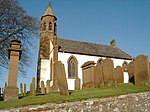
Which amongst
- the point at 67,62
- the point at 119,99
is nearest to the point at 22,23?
the point at 67,62

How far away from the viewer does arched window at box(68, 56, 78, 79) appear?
94.0ft

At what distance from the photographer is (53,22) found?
35219 mm

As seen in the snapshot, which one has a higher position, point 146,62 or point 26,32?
point 26,32

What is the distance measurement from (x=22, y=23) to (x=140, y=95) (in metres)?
18.0

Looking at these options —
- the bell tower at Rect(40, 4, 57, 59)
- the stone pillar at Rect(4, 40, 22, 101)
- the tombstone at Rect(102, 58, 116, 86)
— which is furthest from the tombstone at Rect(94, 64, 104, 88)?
the bell tower at Rect(40, 4, 57, 59)

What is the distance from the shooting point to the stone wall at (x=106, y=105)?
7.41 metres

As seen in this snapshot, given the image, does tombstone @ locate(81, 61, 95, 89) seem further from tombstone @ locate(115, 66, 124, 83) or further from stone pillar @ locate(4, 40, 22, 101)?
stone pillar @ locate(4, 40, 22, 101)

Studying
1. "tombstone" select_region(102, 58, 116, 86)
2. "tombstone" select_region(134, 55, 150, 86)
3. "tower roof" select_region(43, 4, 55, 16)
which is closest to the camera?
"tombstone" select_region(134, 55, 150, 86)

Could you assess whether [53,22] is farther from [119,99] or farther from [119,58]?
[119,99]

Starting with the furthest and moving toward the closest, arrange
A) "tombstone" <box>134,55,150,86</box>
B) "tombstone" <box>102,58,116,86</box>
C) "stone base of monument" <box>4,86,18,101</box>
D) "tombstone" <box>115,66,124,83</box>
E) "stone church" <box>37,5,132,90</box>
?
"stone church" <box>37,5,132,90</box>, "tombstone" <box>115,66,124,83</box>, "tombstone" <box>102,58,116,86</box>, "stone base of monument" <box>4,86,18,101</box>, "tombstone" <box>134,55,150,86</box>

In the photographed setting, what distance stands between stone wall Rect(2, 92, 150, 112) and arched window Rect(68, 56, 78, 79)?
2053cm

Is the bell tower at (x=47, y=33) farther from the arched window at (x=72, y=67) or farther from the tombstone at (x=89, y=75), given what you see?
the tombstone at (x=89, y=75)

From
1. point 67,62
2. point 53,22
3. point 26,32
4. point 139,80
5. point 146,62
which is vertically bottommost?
point 139,80

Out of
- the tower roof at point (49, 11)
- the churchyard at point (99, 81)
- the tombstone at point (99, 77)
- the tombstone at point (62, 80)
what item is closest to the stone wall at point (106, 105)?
the churchyard at point (99, 81)
